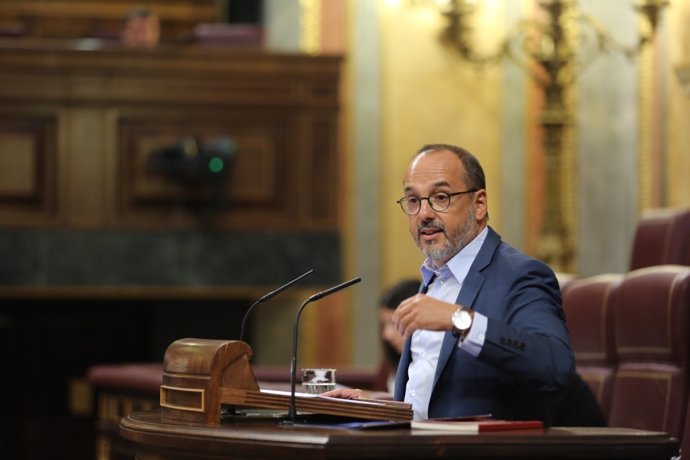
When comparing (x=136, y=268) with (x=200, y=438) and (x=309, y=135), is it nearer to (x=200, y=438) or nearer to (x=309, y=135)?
(x=309, y=135)

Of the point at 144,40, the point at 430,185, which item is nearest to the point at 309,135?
the point at 144,40

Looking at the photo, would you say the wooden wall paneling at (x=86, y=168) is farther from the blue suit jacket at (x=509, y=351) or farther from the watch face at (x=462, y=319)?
the watch face at (x=462, y=319)

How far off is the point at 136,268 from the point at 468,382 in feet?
16.8

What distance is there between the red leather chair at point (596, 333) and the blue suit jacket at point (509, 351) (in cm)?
141

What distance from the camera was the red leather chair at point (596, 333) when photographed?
4.31 meters

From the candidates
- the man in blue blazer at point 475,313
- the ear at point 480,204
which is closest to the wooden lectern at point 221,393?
the man in blue blazer at point 475,313

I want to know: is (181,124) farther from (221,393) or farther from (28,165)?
(221,393)

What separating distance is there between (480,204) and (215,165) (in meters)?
4.86

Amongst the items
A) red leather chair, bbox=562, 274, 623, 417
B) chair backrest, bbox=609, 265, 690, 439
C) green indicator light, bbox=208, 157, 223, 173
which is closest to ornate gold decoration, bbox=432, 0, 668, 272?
green indicator light, bbox=208, 157, 223, 173

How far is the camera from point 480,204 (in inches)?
120

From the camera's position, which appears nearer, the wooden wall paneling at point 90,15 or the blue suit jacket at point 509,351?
the blue suit jacket at point 509,351

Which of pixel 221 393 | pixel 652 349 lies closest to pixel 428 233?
pixel 221 393

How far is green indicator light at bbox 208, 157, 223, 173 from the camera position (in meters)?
7.76

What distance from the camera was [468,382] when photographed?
2881mm
